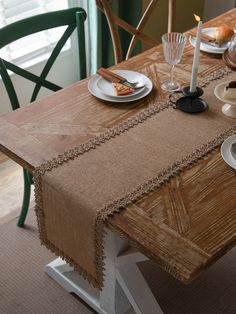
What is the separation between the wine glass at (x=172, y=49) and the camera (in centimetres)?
142

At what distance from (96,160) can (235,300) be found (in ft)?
2.55

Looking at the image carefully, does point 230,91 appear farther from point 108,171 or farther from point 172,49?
point 108,171

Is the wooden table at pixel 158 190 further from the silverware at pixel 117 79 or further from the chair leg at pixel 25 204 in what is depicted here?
the chair leg at pixel 25 204

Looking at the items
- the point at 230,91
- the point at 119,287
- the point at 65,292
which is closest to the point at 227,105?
the point at 230,91

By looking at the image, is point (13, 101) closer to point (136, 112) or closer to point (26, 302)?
point (136, 112)

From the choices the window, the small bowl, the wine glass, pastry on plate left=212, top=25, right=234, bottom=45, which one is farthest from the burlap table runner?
the window

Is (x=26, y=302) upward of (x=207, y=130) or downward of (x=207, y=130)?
downward

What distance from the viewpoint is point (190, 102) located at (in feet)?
4.54

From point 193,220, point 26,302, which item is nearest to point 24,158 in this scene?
point 193,220

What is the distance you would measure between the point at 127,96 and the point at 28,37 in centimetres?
114

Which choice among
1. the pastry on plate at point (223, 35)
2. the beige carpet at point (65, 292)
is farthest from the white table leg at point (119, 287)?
the pastry on plate at point (223, 35)

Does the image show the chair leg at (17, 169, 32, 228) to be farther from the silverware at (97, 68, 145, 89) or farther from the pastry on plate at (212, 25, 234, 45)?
the pastry on plate at (212, 25, 234, 45)

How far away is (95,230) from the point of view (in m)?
1.11

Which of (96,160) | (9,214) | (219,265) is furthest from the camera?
(9,214)
